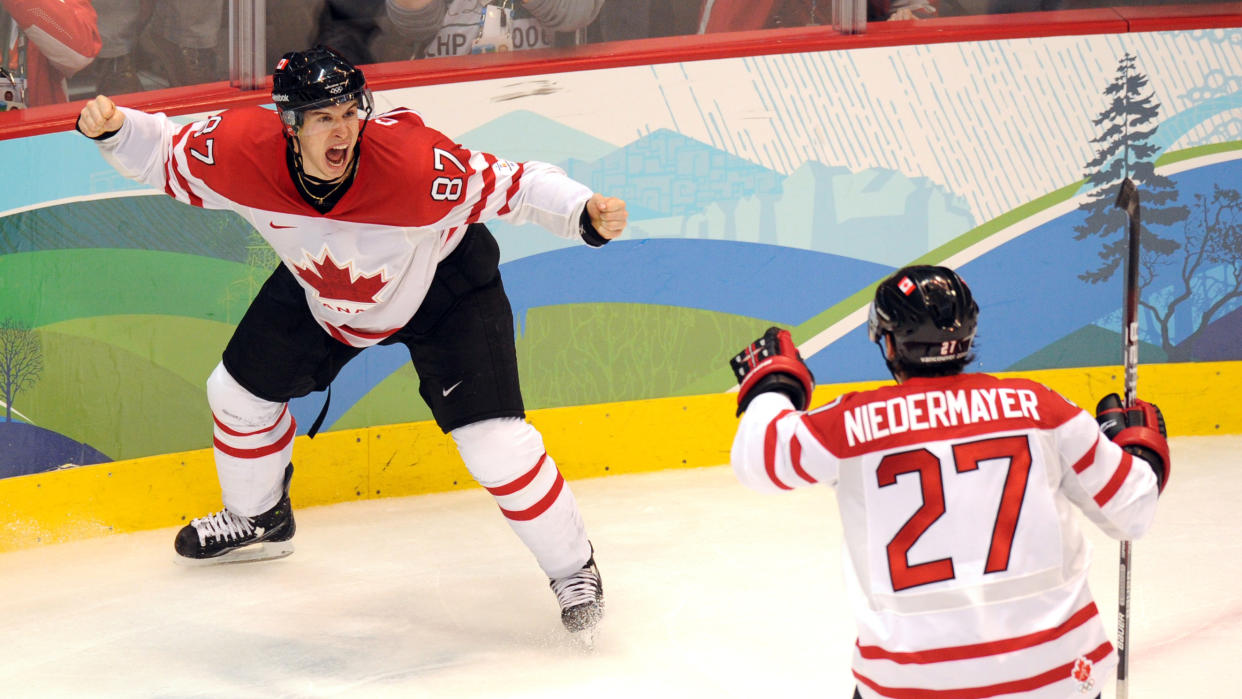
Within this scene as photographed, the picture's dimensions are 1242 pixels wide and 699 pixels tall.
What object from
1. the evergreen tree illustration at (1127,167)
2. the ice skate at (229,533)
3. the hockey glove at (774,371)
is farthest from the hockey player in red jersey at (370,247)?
the evergreen tree illustration at (1127,167)

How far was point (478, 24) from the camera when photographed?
4.14 m

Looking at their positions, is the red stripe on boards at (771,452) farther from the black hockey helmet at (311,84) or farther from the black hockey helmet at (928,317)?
the black hockey helmet at (311,84)

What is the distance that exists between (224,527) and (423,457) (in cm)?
73

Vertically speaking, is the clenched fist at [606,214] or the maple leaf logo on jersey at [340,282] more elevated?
the clenched fist at [606,214]

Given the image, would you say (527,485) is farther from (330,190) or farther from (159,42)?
(159,42)

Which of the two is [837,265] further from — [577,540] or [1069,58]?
[577,540]

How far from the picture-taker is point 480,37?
4145 millimetres

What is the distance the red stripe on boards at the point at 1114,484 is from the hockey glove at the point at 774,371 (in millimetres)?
392

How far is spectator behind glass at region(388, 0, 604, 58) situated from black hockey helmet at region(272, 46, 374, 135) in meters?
1.38

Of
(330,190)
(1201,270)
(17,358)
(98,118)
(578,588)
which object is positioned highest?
(98,118)

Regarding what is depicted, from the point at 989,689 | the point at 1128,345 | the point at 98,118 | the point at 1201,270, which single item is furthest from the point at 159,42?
the point at 1201,270

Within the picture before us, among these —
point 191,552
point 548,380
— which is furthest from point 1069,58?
point 191,552

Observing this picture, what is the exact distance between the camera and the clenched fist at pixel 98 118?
9.29 ft

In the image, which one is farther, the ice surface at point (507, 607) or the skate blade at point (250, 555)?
the skate blade at point (250, 555)
